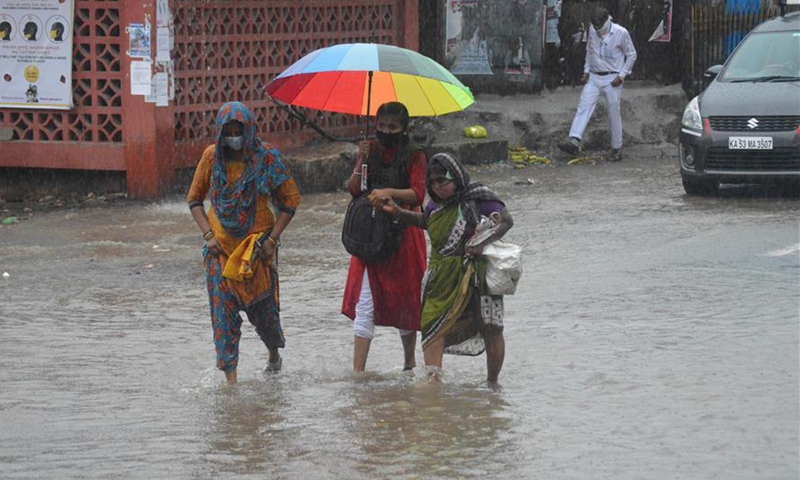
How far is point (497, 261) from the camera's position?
21.8 ft

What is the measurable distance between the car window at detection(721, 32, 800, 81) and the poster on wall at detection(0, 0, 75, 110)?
670 centimetres

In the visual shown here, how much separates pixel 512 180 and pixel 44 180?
16.8 feet

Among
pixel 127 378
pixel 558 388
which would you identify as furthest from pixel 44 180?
pixel 558 388

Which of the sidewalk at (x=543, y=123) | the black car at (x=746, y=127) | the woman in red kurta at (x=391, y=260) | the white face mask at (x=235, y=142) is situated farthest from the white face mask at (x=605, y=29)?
the white face mask at (x=235, y=142)

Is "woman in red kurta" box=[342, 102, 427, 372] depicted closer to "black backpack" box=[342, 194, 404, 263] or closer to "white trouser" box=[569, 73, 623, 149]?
"black backpack" box=[342, 194, 404, 263]

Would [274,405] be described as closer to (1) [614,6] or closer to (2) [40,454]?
(2) [40,454]

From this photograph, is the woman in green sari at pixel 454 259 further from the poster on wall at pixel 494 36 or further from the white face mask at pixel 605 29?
the poster on wall at pixel 494 36

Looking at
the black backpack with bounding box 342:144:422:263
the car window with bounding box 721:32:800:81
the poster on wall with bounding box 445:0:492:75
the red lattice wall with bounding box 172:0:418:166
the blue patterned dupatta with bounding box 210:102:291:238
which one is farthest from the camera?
the poster on wall with bounding box 445:0:492:75

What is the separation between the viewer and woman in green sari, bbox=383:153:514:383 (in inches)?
262

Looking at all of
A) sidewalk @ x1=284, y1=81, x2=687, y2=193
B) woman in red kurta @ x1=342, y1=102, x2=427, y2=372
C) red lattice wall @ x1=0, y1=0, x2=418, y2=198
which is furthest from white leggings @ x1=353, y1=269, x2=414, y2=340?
sidewalk @ x1=284, y1=81, x2=687, y2=193

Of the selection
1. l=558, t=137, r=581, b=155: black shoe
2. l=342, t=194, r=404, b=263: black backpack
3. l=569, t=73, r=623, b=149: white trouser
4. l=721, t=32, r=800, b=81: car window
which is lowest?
l=558, t=137, r=581, b=155: black shoe

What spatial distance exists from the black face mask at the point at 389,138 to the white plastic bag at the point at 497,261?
2.00 ft

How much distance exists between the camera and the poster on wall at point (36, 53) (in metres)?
13.4

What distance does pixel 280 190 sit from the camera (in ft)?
22.8
